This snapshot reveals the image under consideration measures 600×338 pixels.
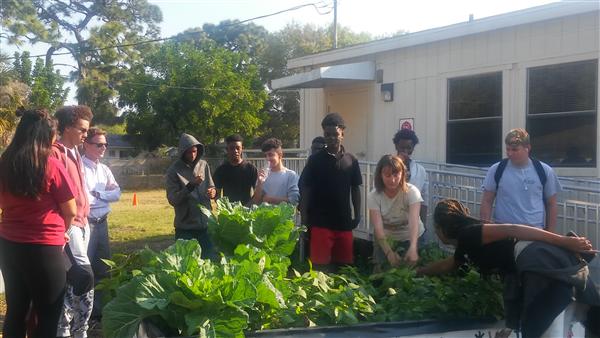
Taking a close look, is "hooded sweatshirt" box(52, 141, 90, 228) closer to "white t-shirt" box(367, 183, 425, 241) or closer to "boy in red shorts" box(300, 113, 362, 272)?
"boy in red shorts" box(300, 113, 362, 272)

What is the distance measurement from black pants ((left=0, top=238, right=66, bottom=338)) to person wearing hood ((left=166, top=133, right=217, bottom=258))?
2.08 m

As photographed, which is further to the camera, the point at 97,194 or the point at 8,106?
the point at 8,106

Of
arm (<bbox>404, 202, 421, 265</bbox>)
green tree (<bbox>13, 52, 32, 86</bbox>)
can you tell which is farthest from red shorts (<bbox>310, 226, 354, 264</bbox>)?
green tree (<bbox>13, 52, 32, 86</bbox>)

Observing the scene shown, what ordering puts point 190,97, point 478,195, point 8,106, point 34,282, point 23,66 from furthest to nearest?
point 23,66 < point 190,97 < point 8,106 < point 478,195 < point 34,282

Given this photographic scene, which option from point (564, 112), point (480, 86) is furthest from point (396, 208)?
point (480, 86)

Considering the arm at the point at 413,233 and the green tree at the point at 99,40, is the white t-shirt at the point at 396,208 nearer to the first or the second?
the arm at the point at 413,233

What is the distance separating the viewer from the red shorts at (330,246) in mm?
5637

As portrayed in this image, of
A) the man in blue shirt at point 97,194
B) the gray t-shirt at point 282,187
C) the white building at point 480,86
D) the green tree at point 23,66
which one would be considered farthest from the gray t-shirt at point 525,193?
the green tree at point 23,66

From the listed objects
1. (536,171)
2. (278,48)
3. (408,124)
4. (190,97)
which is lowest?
(536,171)

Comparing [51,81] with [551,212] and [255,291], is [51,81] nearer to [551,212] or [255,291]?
[551,212]

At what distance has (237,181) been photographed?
6.82m

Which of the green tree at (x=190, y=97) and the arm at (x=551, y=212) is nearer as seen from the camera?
the arm at (x=551, y=212)

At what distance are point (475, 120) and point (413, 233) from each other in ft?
12.2

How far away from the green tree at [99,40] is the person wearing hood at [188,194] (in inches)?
1479
